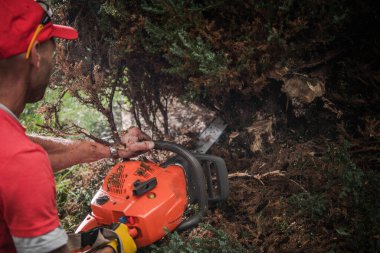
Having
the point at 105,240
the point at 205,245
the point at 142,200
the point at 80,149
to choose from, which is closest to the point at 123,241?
the point at 105,240

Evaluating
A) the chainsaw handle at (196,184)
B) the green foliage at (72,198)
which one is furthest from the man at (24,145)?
the green foliage at (72,198)

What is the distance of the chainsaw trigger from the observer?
2.52 m

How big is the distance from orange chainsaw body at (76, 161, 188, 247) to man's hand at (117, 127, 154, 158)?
114mm

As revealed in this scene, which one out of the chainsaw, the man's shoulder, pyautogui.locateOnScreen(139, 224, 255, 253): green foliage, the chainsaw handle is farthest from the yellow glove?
the man's shoulder

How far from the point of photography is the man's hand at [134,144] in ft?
9.14

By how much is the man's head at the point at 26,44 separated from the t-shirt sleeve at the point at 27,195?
0.40 meters

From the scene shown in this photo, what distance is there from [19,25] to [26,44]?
0.29 feet

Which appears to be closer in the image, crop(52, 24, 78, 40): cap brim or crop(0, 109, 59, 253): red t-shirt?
crop(0, 109, 59, 253): red t-shirt

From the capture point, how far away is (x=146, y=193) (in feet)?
8.51

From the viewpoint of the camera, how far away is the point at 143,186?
2545 mm

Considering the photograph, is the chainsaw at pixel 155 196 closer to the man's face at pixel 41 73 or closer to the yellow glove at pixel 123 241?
the yellow glove at pixel 123 241

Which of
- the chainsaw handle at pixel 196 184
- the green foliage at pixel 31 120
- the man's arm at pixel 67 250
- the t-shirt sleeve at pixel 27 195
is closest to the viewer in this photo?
the t-shirt sleeve at pixel 27 195

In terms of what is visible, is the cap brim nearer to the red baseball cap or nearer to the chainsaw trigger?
the red baseball cap

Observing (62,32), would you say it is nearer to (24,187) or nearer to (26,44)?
(26,44)
